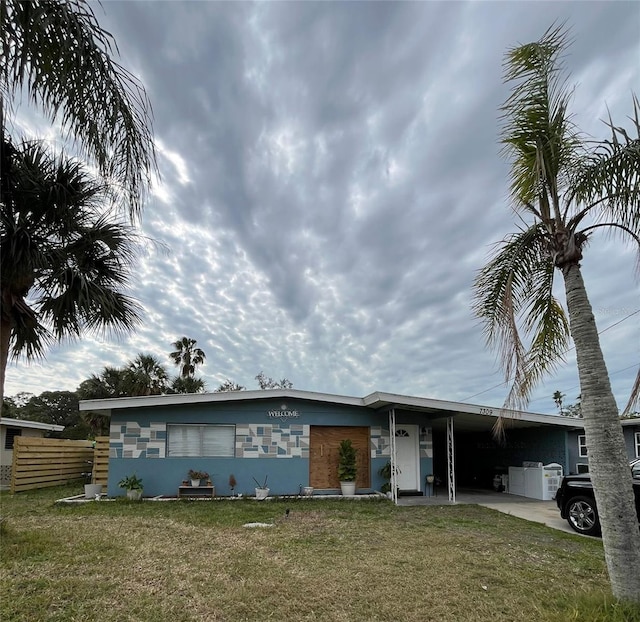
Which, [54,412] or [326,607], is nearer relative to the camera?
[326,607]

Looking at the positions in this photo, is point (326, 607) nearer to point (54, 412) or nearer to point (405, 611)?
point (405, 611)

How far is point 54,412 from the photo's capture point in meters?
38.8

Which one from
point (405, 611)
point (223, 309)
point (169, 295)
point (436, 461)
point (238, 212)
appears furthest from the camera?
point (436, 461)

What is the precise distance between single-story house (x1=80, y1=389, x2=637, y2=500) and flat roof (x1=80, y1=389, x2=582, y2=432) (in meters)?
0.03

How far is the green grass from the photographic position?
13.8ft

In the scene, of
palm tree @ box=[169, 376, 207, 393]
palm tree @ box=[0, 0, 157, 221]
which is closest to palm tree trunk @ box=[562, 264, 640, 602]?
palm tree @ box=[0, 0, 157, 221]

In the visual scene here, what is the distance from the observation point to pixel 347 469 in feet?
41.3

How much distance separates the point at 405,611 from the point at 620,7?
6.02 meters

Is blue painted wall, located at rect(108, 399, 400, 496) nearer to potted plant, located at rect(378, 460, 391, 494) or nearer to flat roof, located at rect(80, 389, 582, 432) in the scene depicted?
potted plant, located at rect(378, 460, 391, 494)

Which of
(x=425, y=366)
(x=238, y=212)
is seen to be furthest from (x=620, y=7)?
(x=425, y=366)

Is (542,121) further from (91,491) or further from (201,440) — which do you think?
(91,491)

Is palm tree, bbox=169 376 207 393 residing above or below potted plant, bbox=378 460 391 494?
above

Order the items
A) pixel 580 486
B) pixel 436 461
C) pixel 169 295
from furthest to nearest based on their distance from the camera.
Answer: pixel 436 461
pixel 169 295
pixel 580 486

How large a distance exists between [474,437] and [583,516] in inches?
413
